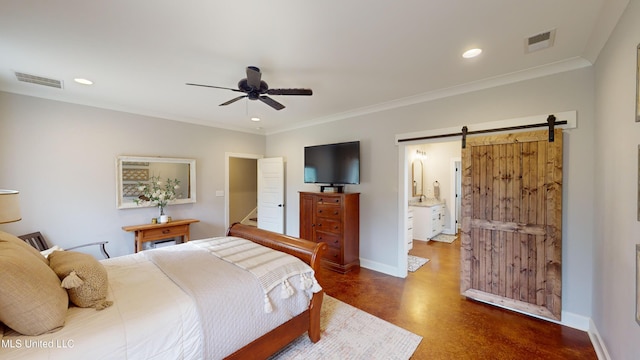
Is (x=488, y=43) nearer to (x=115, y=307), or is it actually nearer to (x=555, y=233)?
(x=555, y=233)

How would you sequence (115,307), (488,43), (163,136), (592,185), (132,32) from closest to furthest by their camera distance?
(115,307), (132,32), (488,43), (592,185), (163,136)

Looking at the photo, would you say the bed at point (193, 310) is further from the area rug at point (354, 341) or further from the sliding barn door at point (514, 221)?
the sliding barn door at point (514, 221)

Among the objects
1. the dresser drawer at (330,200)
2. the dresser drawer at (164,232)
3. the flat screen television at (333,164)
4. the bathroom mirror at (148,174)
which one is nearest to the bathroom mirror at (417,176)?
the flat screen television at (333,164)

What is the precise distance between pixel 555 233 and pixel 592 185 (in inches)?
21.4

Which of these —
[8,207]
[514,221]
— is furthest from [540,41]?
[8,207]

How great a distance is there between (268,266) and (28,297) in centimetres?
127

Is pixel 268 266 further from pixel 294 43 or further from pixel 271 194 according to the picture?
pixel 271 194

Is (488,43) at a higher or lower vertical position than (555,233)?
higher

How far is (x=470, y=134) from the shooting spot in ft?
9.64

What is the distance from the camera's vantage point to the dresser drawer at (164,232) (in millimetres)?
3703

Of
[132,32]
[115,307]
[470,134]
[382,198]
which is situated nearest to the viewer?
[115,307]

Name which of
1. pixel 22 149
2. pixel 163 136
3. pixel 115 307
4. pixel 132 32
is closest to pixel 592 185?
pixel 115 307

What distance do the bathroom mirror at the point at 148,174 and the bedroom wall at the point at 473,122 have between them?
1973mm

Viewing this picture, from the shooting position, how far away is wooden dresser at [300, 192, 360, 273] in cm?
378
